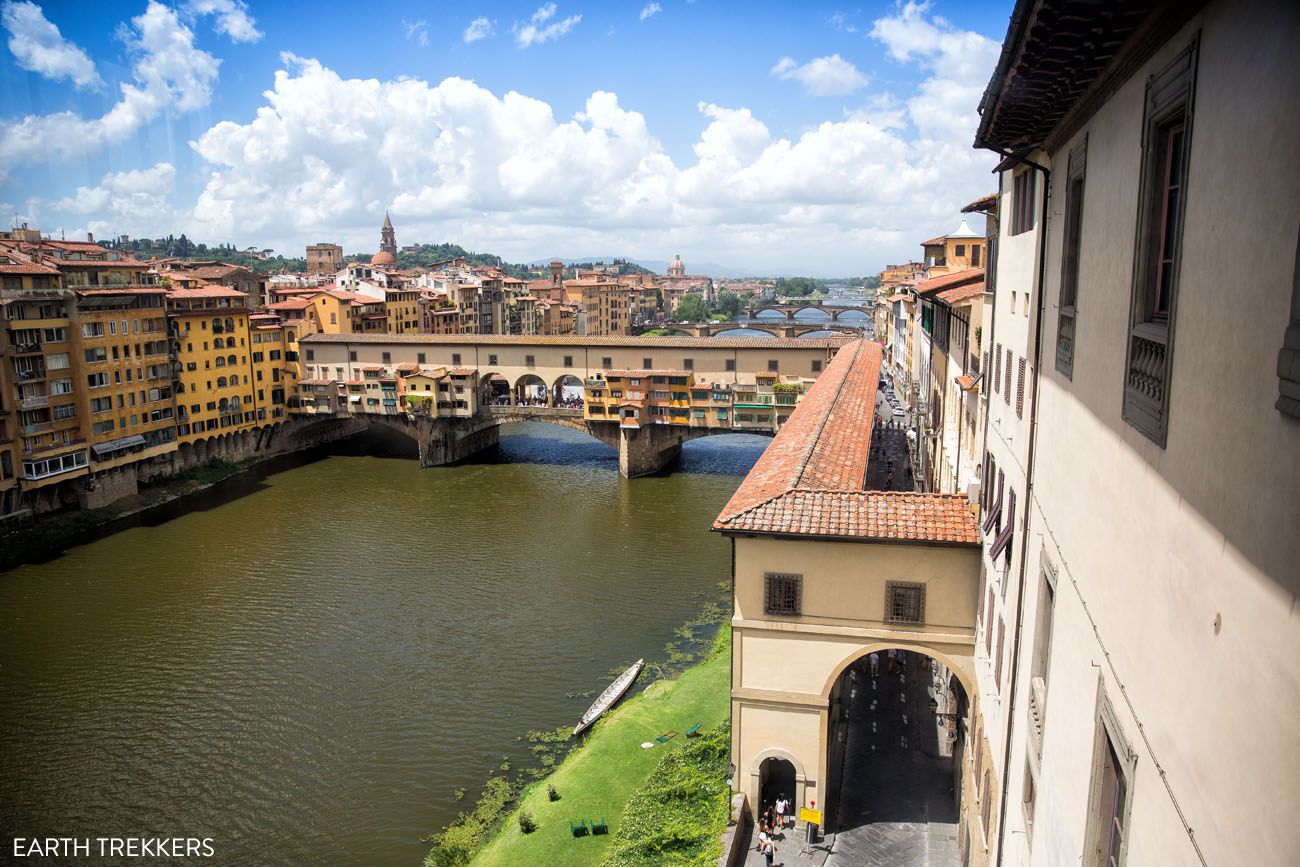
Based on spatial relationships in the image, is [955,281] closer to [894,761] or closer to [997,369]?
[997,369]

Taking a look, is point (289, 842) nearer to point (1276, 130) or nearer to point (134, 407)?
point (1276, 130)

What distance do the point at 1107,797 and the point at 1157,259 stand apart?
3.65 meters

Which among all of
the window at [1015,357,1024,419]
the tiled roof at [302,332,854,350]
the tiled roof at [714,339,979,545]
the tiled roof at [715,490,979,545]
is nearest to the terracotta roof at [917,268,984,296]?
the tiled roof at [714,339,979,545]

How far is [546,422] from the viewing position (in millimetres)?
55531

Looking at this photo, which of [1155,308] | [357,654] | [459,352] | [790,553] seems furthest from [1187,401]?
[459,352]

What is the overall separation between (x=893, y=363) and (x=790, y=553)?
6425 centimetres

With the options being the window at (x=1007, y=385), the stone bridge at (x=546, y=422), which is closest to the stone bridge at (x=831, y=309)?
the stone bridge at (x=546, y=422)

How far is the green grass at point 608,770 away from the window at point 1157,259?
15061 millimetres

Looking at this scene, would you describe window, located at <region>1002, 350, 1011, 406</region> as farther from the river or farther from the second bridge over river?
the second bridge over river

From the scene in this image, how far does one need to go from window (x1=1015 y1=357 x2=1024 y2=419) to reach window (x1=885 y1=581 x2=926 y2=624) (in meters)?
5.49

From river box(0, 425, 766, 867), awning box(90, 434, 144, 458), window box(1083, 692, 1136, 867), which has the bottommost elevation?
river box(0, 425, 766, 867)

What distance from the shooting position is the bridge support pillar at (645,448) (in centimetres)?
5156

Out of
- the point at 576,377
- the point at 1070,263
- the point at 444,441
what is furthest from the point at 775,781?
the point at 444,441

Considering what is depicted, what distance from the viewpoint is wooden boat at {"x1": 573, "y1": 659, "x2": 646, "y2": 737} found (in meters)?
23.3
